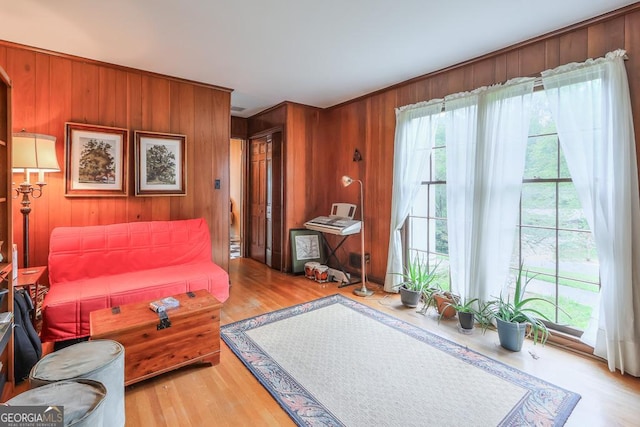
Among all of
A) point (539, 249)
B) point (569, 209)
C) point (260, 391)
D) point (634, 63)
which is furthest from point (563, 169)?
point (260, 391)

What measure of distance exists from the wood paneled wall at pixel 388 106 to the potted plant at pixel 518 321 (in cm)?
149

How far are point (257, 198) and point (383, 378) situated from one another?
13.2 ft

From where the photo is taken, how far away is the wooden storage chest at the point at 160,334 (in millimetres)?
1942

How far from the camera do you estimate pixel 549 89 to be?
2.51m

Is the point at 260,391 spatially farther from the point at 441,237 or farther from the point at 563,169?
the point at 563,169

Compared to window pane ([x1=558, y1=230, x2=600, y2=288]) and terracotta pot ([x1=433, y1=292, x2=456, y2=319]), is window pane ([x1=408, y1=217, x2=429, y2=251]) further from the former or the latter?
window pane ([x1=558, y1=230, x2=600, y2=288])

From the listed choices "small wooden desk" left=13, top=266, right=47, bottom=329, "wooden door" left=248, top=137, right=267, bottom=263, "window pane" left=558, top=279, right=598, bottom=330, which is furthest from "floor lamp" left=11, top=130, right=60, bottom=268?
"window pane" left=558, top=279, right=598, bottom=330

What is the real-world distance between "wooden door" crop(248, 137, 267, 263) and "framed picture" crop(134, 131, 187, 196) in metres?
1.75

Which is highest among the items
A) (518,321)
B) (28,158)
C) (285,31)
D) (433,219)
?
(285,31)

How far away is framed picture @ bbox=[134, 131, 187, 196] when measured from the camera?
3436 mm

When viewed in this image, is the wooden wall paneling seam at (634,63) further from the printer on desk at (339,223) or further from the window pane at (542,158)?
the printer on desk at (339,223)

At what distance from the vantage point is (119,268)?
3043mm

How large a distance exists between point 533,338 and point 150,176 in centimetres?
414

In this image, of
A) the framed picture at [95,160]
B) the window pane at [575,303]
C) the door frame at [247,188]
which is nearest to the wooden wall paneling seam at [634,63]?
the window pane at [575,303]
